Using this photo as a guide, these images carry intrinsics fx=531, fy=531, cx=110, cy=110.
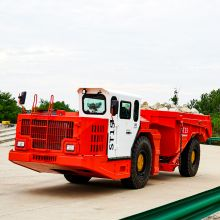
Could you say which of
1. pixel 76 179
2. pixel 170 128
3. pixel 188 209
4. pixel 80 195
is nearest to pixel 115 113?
pixel 80 195

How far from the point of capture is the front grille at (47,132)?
10492mm

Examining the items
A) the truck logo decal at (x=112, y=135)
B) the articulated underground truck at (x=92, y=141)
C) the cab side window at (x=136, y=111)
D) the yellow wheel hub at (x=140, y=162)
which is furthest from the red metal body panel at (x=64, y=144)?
the cab side window at (x=136, y=111)

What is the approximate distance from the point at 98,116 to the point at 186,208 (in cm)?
607

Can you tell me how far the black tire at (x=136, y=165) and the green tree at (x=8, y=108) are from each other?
9342cm

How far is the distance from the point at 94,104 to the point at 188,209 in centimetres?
626

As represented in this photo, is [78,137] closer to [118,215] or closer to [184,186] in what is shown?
[118,215]

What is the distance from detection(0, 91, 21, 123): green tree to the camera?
106 metres

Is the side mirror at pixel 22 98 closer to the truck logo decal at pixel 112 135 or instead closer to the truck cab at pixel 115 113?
the truck cab at pixel 115 113

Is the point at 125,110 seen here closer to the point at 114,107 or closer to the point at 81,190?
the point at 114,107

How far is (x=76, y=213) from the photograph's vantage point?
8695 millimetres

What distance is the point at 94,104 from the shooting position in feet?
37.7

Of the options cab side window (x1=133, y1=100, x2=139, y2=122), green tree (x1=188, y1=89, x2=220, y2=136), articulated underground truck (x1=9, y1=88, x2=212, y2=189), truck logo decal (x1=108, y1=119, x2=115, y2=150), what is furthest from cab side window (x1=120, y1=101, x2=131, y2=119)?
green tree (x1=188, y1=89, x2=220, y2=136)

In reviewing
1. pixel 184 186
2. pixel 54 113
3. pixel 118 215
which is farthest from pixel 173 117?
pixel 118 215

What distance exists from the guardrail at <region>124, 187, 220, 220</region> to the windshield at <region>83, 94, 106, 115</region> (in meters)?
5.18
